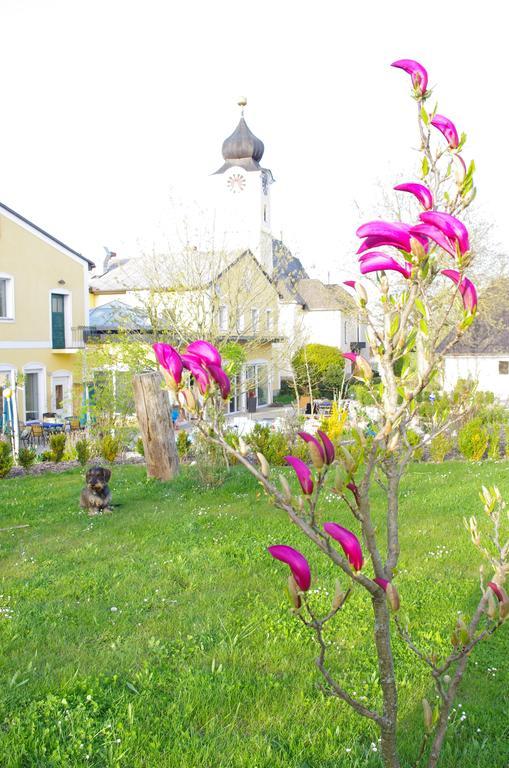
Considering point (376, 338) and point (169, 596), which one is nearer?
point (376, 338)

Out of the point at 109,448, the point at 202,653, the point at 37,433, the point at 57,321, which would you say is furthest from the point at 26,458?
the point at 57,321

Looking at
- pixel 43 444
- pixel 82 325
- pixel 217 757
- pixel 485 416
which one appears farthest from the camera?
pixel 82 325

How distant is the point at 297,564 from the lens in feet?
5.83

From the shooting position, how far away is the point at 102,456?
13.1 metres

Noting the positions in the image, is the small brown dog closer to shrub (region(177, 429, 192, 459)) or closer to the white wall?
shrub (region(177, 429, 192, 459))

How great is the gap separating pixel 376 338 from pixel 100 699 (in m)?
2.51

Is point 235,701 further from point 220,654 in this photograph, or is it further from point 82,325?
point 82,325

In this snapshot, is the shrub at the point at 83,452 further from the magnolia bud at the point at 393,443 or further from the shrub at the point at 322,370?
the shrub at the point at 322,370

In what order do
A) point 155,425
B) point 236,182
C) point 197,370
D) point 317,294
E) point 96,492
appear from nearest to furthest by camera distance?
point 197,370, point 96,492, point 155,425, point 236,182, point 317,294

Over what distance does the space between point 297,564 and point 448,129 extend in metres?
1.42

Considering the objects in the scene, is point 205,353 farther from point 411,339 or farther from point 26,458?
point 26,458

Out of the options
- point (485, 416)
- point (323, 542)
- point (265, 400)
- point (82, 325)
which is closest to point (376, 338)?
point (323, 542)

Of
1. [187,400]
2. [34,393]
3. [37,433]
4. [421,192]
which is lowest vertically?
[37,433]

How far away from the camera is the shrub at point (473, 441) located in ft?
38.6
